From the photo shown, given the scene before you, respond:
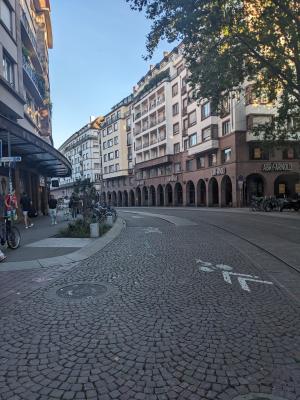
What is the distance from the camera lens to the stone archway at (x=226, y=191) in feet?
132

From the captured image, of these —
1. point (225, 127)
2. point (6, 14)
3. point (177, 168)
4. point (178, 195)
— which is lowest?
point (178, 195)

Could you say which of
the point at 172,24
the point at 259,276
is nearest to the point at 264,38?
the point at 172,24

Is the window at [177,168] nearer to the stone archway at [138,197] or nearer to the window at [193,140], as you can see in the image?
the window at [193,140]

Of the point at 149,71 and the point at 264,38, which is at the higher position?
the point at 149,71

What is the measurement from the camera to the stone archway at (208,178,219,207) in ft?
142

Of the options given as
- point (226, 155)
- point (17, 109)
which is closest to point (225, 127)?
point (226, 155)

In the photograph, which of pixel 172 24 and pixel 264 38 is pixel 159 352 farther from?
pixel 264 38

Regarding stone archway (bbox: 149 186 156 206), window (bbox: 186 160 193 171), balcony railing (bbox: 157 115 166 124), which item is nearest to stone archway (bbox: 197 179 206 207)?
window (bbox: 186 160 193 171)

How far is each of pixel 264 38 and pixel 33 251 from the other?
546 inches

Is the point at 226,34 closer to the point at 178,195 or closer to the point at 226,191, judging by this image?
the point at 226,191

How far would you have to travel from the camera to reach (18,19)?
21.0 metres

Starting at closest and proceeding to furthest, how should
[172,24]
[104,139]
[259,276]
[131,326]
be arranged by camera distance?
[131,326], [259,276], [172,24], [104,139]

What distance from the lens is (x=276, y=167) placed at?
37406 millimetres

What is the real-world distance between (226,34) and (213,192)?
99.6ft
